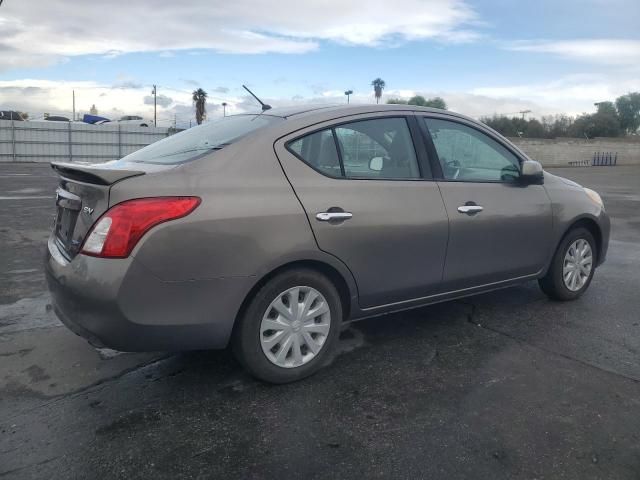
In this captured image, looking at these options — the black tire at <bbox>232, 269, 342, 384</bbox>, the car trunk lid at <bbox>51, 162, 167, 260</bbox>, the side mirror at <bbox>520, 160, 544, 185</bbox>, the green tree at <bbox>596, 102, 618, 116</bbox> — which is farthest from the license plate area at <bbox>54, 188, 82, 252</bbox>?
the green tree at <bbox>596, 102, 618, 116</bbox>

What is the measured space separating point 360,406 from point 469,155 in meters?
2.14

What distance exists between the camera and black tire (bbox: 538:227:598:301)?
15.5ft

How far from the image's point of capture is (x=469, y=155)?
4199mm

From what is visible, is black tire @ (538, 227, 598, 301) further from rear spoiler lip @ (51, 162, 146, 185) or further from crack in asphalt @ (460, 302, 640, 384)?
rear spoiler lip @ (51, 162, 146, 185)

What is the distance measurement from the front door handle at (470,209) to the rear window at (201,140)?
1.44 metres

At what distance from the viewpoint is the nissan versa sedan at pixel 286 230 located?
280 cm

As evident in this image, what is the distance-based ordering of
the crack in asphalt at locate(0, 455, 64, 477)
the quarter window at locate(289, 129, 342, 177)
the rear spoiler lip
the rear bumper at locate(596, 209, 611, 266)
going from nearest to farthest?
the crack in asphalt at locate(0, 455, 64, 477), the rear spoiler lip, the quarter window at locate(289, 129, 342, 177), the rear bumper at locate(596, 209, 611, 266)

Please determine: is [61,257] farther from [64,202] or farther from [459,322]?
[459,322]

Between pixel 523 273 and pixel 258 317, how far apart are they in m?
2.42

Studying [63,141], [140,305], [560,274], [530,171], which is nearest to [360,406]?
[140,305]

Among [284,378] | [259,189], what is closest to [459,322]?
[284,378]

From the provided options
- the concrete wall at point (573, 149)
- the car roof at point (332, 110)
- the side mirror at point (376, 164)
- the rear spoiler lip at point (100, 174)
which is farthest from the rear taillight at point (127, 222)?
the concrete wall at point (573, 149)

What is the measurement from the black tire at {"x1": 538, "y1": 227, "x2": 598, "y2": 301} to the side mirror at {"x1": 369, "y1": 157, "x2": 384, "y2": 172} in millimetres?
2015

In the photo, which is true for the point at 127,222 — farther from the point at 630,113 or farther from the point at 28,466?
the point at 630,113
